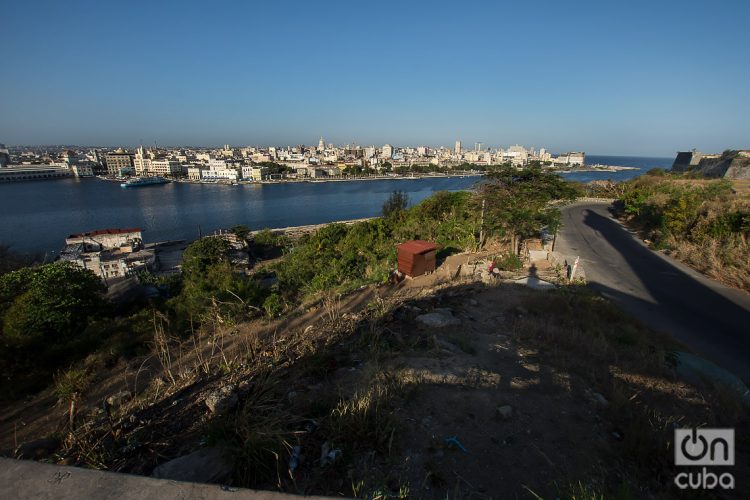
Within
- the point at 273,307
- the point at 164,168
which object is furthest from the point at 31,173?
the point at 273,307

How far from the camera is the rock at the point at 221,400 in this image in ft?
7.68

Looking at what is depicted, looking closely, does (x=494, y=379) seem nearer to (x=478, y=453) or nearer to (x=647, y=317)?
(x=478, y=453)

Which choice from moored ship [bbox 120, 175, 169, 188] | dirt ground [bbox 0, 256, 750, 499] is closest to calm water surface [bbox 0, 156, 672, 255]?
moored ship [bbox 120, 175, 169, 188]

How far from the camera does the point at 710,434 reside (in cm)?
242

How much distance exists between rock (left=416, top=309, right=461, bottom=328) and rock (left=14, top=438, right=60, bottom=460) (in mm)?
3584

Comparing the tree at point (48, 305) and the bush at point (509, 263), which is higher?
the bush at point (509, 263)

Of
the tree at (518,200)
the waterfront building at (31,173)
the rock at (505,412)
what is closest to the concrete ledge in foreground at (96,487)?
the rock at (505,412)

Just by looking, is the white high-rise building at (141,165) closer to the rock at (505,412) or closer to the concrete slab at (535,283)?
the concrete slab at (535,283)

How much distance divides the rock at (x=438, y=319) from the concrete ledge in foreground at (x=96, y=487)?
3243 mm

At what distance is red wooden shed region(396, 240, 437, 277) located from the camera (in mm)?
8172

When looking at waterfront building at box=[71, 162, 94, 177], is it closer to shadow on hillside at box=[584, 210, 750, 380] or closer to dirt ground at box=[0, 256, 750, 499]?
dirt ground at box=[0, 256, 750, 499]

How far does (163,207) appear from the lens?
53.5m

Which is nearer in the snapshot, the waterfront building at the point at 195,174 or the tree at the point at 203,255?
the tree at the point at 203,255

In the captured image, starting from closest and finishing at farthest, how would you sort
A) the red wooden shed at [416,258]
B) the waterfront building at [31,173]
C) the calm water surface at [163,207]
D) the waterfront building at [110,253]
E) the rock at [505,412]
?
the rock at [505,412] < the red wooden shed at [416,258] < the waterfront building at [110,253] < the calm water surface at [163,207] < the waterfront building at [31,173]
